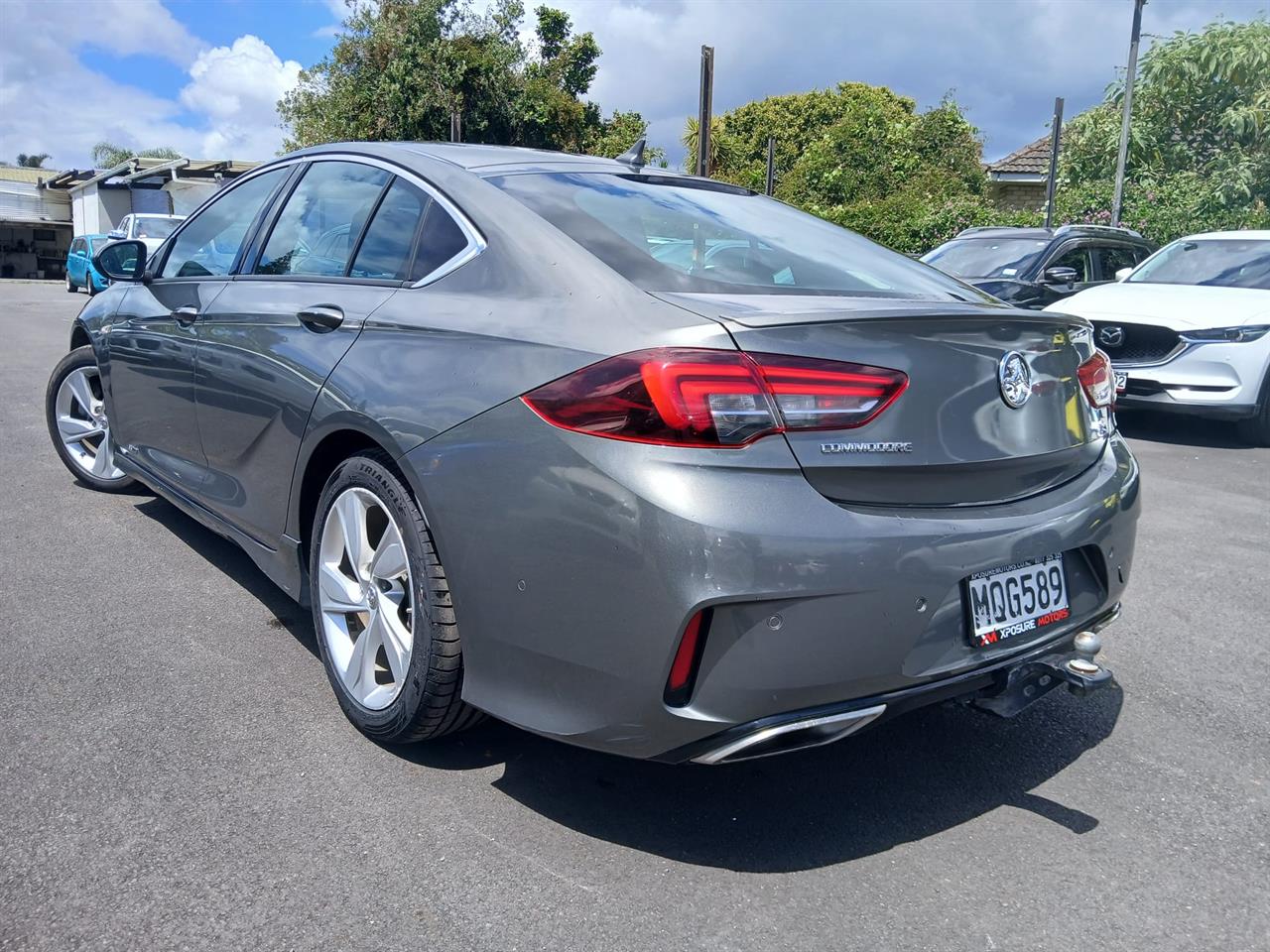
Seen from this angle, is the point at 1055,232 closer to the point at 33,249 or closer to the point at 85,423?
the point at 85,423

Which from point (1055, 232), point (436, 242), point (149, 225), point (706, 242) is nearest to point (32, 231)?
point (149, 225)

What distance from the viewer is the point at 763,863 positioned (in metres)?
2.44

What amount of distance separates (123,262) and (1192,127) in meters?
25.0

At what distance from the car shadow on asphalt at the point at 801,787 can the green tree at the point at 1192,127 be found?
20183 mm

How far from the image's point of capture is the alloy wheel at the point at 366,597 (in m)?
2.76

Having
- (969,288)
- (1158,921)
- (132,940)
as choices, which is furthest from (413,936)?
(969,288)

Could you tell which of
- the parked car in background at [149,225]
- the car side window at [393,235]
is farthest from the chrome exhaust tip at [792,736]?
the parked car in background at [149,225]

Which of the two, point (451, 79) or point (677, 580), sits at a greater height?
point (451, 79)

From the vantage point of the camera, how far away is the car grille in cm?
797

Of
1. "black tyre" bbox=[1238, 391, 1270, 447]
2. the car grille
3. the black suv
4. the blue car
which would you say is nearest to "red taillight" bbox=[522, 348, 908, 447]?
the car grille

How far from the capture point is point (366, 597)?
2.93 m

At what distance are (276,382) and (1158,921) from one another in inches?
105

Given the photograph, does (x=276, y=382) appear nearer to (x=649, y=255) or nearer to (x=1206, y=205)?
(x=649, y=255)

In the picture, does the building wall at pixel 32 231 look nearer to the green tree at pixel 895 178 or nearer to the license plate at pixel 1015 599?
the green tree at pixel 895 178
